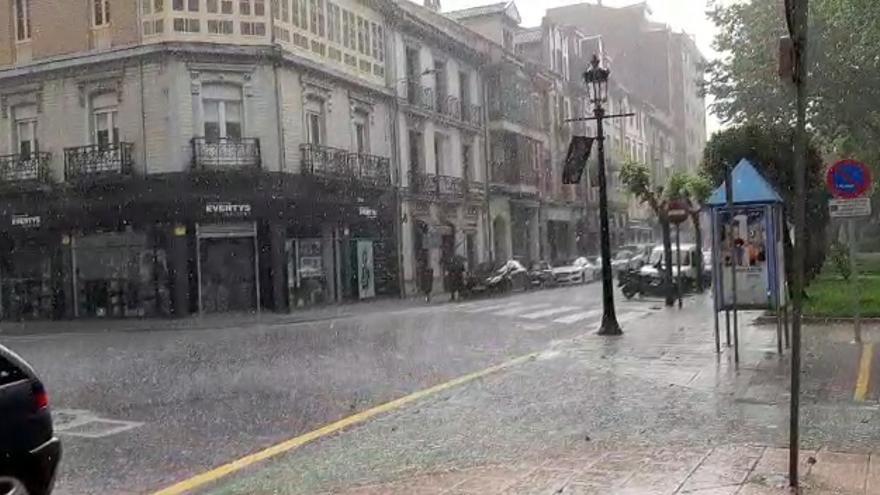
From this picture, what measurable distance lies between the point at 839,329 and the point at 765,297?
3.07 meters

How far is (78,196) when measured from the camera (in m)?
26.8

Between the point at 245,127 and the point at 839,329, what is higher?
the point at 245,127

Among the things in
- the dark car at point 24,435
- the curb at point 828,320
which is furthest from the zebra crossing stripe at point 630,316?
A: the dark car at point 24,435

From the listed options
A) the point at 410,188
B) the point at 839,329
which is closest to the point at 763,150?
the point at 839,329

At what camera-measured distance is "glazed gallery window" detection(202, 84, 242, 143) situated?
26.1 m

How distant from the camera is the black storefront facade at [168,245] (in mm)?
25562

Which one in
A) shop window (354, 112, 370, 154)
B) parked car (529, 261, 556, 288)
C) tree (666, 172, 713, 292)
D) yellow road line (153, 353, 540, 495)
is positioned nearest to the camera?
yellow road line (153, 353, 540, 495)

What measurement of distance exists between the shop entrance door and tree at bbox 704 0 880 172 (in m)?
14.5

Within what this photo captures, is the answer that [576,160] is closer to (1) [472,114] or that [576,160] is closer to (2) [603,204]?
(2) [603,204]

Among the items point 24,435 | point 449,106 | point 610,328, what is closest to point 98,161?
point 449,106

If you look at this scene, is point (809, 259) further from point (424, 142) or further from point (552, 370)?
point (424, 142)

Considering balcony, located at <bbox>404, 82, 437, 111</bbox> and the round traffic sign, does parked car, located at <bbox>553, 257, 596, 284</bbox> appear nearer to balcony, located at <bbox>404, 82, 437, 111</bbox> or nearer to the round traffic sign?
balcony, located at <bbox>404, 82, 437, 111</bbox>

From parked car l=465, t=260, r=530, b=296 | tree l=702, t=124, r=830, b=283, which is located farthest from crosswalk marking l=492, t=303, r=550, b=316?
parked car l=465, t=260, r=530, b=296

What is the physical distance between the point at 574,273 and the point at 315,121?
44.1 ft
